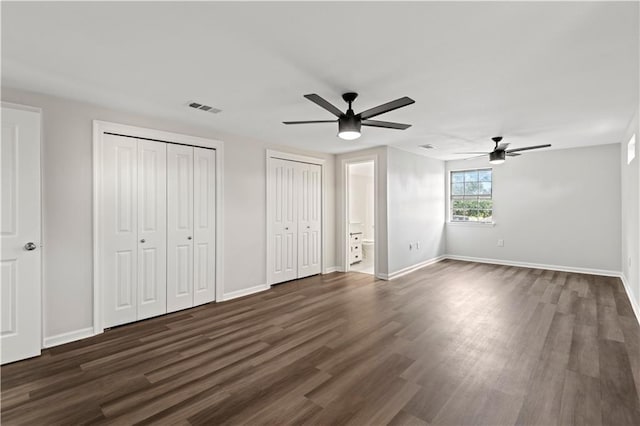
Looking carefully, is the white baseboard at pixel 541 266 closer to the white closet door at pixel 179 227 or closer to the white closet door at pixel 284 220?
the white closet door at pixel 284 220

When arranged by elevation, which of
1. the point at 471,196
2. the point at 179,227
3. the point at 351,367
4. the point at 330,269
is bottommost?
the point at 351,367

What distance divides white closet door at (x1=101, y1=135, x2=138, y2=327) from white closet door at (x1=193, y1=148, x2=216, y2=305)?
29.7 inches

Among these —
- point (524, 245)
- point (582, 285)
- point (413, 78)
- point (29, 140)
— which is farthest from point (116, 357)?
point (524, 245)

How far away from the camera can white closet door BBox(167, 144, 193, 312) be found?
12.9ft

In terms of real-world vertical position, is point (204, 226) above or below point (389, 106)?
below

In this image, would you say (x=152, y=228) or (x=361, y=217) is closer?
(x=152, y=228)

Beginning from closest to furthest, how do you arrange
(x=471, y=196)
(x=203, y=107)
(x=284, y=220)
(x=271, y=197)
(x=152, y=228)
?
(x=203, y=107) < (x=152, y=228) < (x=271, y=197) < (x=284, y=220) < (x=471, y=196)

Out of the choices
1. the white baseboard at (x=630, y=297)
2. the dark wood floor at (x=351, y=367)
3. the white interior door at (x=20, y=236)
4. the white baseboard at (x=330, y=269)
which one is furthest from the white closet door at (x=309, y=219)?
the white baseboard at (x=630, y=297)

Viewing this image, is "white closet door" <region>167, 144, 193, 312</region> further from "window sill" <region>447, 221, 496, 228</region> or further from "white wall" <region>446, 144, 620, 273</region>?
"white wall" <region>446, 144, 620, 273</region>

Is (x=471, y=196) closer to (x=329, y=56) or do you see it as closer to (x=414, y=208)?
(x=414, y=208)

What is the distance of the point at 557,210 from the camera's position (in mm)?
6109

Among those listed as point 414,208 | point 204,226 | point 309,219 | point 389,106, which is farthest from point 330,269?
point 389,106

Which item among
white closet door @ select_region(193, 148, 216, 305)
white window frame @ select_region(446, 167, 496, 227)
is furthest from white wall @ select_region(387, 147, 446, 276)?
white closet door @ select_region(193, 148, 216, 305)

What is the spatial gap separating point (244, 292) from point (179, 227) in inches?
57.9
